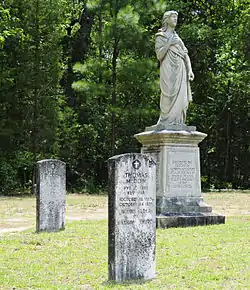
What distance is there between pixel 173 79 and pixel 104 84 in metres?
11.3

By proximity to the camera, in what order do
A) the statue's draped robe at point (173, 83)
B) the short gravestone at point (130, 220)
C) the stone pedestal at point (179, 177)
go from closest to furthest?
the short gravestone at point (130, 220) → the stone pedestal at point (179, 177) → the statue's draped robe at point (173, 83)

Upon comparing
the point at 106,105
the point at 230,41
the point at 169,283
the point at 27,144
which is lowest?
the point at 169,283

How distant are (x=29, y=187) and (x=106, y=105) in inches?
194

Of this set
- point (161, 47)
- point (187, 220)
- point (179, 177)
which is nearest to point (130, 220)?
point (187, 220)

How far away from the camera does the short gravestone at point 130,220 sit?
5.98m

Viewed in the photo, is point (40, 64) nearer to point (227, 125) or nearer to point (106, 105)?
point (106, 105)

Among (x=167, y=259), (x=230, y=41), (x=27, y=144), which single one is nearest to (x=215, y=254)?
(x=167, y=259)

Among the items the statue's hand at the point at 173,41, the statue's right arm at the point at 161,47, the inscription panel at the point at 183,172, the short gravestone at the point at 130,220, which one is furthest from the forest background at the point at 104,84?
the short gravestone at the point at 130,220

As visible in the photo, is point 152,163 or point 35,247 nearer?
point 152,163

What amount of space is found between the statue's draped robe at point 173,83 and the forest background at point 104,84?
988 cm

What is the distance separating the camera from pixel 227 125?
26406 mm

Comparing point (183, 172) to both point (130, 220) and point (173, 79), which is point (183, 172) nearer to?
point (173, 79)

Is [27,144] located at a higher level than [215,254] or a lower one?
higher

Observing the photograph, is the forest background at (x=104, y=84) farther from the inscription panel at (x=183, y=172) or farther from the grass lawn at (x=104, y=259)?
the grass lawn at (x=104, y=259)
